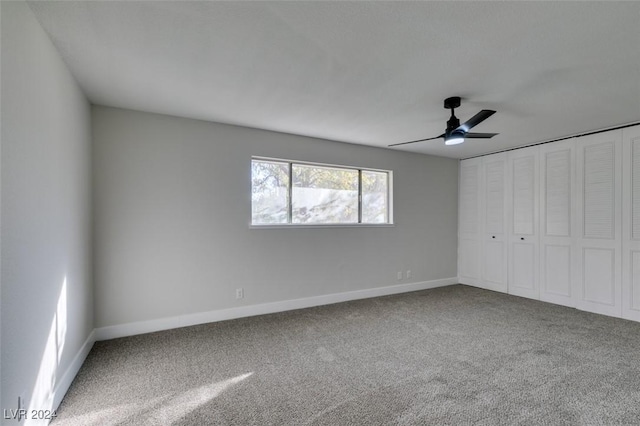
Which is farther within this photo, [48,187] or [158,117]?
[158,117]

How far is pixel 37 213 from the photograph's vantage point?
5.69 feet

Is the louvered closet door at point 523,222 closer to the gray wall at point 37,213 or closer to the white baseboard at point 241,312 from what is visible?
the white baseboard at point 241,312

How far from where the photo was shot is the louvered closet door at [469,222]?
5.41 m

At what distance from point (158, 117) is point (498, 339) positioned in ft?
14.1

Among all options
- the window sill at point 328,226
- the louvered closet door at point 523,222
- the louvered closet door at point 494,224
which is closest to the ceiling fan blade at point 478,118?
the window sill at point 328,226

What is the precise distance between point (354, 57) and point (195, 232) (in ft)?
8.30

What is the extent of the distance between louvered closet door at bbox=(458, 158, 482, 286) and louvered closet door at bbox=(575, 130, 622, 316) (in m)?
1.46

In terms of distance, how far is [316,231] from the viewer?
4262mm

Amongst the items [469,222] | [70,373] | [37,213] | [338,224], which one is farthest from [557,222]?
[70,373]

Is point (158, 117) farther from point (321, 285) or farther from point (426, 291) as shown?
point (426, 291)

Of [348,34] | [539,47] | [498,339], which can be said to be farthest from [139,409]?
[539,47]

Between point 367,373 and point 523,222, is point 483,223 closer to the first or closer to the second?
point 523,222

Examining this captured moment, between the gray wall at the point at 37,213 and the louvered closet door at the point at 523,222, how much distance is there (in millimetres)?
5665

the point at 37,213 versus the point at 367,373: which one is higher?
the point at 37,213
